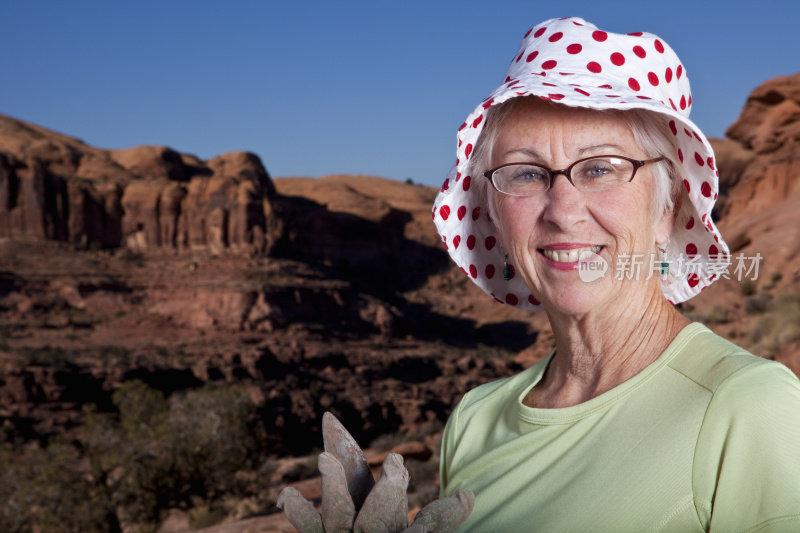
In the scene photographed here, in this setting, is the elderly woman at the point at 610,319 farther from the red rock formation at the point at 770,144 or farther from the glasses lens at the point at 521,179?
the red rock formation at the point at 770,144

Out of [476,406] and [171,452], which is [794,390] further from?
[171,452]

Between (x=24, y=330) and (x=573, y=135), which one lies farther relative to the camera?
(x=24, y=330)

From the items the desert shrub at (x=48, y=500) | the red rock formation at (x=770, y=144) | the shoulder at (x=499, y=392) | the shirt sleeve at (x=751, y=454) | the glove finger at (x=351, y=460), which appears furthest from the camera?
the red rock formation at (x=770, y=144)

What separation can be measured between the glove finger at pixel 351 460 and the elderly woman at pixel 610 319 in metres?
0.32

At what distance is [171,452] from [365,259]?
167ft

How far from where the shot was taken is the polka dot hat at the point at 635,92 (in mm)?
1465

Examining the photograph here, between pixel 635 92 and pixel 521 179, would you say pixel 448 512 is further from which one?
pixel 635 92

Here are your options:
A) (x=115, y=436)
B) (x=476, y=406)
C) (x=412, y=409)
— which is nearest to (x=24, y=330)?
(x=412, y=409)

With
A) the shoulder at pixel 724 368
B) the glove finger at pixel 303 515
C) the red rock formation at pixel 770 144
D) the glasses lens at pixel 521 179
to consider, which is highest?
the red rock formation at pixel 770 144

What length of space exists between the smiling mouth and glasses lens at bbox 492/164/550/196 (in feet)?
0.49

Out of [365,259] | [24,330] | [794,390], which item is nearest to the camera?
[794,390]

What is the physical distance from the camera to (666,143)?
155 centimetres

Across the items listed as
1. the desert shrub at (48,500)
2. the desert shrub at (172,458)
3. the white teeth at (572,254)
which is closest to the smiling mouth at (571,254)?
the white teeth at (572,254)

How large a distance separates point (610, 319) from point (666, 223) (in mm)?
272
